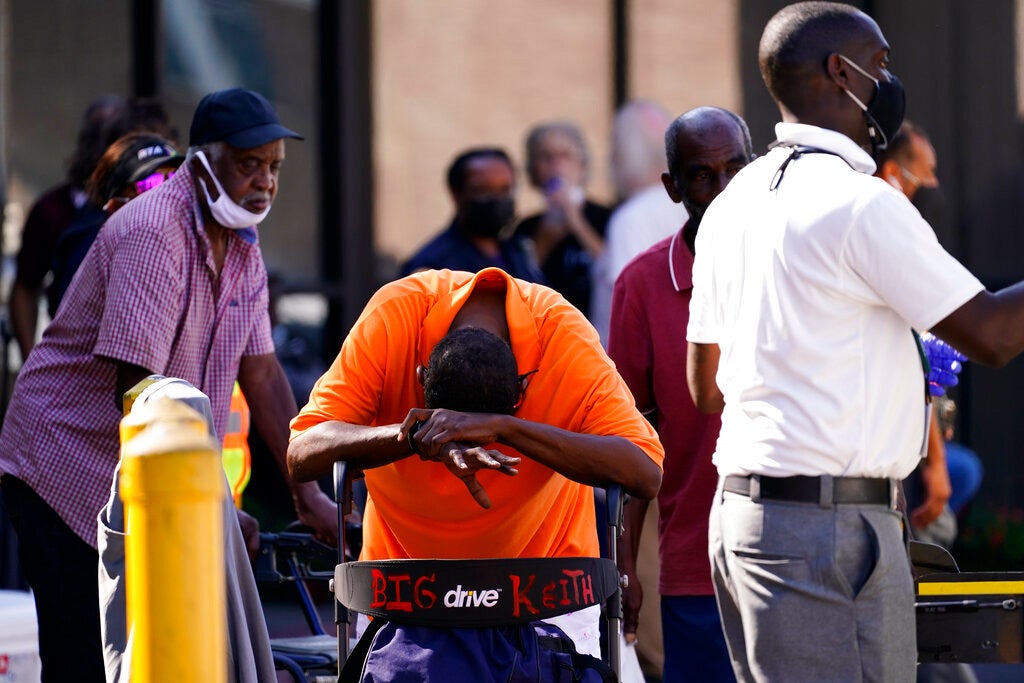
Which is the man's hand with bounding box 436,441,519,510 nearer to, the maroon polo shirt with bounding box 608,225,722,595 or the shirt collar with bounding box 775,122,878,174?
the shirt collar with bounding box 775,122,878,174

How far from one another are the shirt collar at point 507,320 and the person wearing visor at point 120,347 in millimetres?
840

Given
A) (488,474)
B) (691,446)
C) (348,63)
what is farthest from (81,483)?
(348,63)

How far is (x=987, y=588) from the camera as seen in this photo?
4.32m

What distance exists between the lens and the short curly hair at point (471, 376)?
3650 mm

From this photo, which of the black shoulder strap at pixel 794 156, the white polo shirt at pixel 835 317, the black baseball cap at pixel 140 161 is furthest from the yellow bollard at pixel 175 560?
the black baseball cap at pixel 140 161

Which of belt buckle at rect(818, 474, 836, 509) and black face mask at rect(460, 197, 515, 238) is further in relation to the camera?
black face mask at rect(460, 197, 515, 238)

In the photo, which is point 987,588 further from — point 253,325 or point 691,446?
point 253,325

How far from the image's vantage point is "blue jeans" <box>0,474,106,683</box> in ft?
14.6

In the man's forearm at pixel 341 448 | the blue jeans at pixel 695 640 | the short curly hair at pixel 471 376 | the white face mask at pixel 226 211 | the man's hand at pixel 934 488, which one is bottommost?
the blue jeans at pixel 695 640

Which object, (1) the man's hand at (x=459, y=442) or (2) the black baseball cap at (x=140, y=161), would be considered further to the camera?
(2) the black baseball cap at (x=140, y=161)

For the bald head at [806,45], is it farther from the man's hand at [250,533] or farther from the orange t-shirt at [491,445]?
the man's hand at [250,533]

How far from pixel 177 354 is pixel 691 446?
1445 millimetres

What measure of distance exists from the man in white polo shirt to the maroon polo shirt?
1.03 meters

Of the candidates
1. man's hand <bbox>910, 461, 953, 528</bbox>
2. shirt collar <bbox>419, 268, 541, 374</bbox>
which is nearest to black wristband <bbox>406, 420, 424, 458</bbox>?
shirt collar <bbox>419, 268, 541, 374</bbox>
